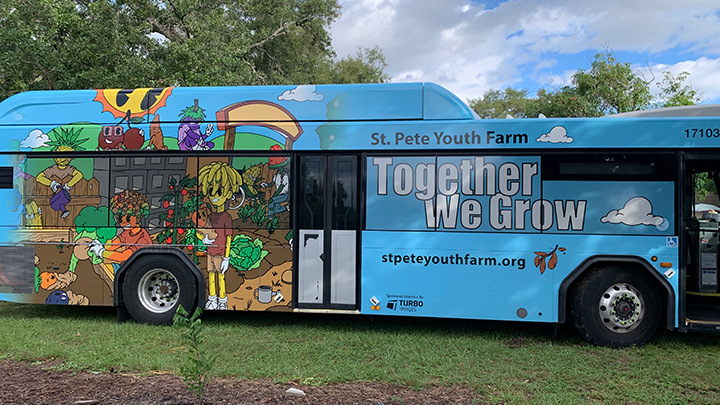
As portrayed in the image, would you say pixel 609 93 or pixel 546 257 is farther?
pixel 609 93

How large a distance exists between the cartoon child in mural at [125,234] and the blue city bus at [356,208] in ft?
0.10

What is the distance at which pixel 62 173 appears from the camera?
6652 millimetres

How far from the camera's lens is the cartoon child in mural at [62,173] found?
6629 mm

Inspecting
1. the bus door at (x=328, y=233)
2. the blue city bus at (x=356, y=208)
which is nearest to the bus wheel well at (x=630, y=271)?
the blue city bus at (x=356, y=208)

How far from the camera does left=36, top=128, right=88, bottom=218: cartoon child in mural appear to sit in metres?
6.63

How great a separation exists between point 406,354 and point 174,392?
95.9 inches

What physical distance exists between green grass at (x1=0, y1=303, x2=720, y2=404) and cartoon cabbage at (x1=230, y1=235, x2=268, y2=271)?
872mm

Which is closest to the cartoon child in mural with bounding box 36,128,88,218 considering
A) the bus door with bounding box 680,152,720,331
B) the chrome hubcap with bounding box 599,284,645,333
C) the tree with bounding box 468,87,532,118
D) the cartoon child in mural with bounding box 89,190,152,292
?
the cartoon child in mural with bounding box 89,190,152,292

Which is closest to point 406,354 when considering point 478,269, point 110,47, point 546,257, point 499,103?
point 478,269

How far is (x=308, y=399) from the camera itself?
3.92 meters

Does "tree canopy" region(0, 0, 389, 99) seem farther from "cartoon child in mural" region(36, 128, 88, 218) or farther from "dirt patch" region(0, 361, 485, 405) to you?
"dirt patch" region(0, 361, 485, 405)

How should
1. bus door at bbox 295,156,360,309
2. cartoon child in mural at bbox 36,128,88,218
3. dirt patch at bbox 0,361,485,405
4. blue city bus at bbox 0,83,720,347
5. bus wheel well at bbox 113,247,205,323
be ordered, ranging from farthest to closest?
cartoon child in mural at bbox 36,128,88,218
bus wheel well at bbox 113,247,205,323
bus door at bbox 295,156,360,309
blue city bus at bbox 0,83,720,347
dirt patch at bbox 0,361,485,405

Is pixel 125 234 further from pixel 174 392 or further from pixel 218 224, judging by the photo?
pixel 174 392

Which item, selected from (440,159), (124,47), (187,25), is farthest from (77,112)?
(187,25)
